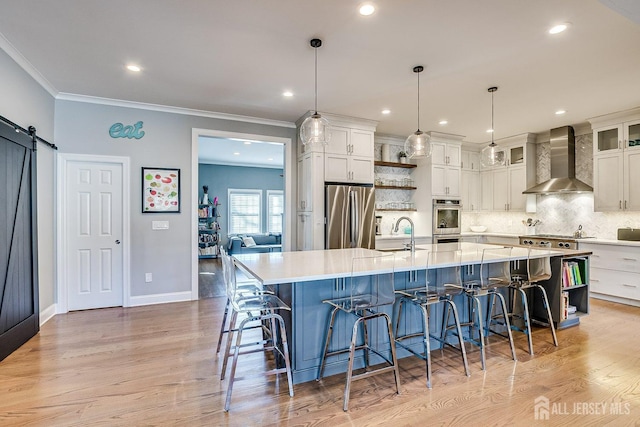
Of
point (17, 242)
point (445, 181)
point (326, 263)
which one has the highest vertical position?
point (445, 181)

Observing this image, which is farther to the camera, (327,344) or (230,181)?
(230,181)

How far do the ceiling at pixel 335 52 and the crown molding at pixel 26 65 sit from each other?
0.8 inches

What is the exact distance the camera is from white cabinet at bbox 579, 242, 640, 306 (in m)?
4.41

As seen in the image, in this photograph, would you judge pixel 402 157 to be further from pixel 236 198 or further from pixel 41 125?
pixel 236 198

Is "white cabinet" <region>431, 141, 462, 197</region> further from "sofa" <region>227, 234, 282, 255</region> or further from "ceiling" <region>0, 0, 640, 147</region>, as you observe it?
"sofa" <region>227, 234, 282, 255</region>

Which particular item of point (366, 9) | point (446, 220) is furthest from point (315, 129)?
point (446, 220)

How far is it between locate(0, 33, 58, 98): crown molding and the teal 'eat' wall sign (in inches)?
26.9

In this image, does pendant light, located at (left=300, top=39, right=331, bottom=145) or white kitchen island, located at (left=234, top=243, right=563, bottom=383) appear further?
pendant light, located at (left=300, top=39, right=331, bottom=145)

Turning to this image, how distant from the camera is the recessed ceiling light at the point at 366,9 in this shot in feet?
7.55

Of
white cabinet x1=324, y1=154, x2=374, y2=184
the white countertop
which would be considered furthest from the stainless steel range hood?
white cabinet x1=324, y1=154, x2=374, y2=184

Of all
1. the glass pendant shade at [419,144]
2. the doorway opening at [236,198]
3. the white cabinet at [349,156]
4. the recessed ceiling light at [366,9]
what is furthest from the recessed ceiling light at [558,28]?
the doorway opening at [236,198]

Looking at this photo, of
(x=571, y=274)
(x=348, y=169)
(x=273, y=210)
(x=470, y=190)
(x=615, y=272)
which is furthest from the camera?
(x=273, y=210)

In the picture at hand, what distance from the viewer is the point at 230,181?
9.71 metres

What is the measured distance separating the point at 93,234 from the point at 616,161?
24.0 ft
